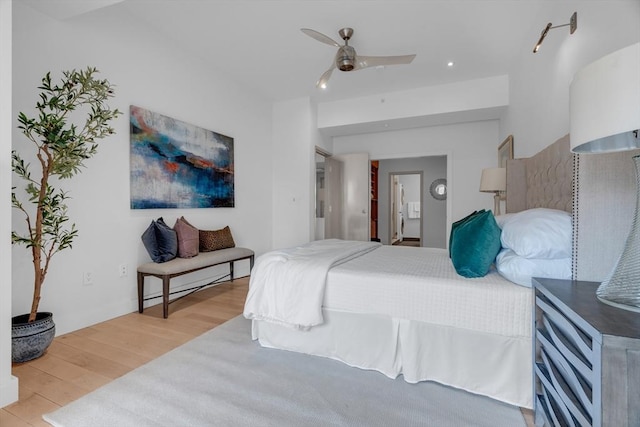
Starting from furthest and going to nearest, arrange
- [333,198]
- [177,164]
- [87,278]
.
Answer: [333,198] → [177,164] → [87,278]

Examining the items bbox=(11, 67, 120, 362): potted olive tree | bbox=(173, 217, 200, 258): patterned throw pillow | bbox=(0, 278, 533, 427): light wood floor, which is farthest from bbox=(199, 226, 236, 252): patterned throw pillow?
bbox=(11, 67, 120, 362): potted olive tree

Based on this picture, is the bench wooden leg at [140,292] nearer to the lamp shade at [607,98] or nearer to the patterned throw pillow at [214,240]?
the patterned throw pillow at [214,240]

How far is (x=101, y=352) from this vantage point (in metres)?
2.14

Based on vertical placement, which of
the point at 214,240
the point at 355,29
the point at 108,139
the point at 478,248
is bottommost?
the point at 214,240

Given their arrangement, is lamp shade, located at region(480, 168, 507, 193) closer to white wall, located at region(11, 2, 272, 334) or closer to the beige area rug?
the beige area rug

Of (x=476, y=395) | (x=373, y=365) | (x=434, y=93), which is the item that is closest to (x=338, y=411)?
(x=373, y=365)

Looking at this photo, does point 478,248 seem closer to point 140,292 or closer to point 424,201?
point 140,292

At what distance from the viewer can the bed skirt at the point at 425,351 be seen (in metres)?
1.57

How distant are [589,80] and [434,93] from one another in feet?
13.1

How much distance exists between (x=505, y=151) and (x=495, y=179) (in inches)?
42.8

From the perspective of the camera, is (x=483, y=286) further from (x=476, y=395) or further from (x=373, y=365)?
(x=373, y=365)
